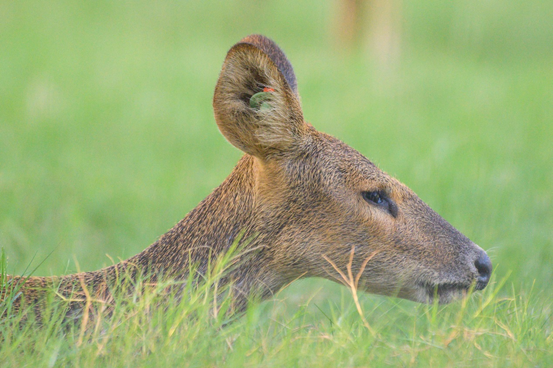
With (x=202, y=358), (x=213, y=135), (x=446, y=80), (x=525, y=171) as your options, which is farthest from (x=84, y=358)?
(x=446, y=80)

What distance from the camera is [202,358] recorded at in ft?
9.25

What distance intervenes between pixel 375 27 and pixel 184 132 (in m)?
7.35

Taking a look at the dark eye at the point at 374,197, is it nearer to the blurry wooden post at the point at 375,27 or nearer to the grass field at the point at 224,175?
the grass field at the point at 224,175

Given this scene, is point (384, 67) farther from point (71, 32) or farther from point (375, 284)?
point (375, 284)

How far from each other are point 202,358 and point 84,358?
1.53 ft

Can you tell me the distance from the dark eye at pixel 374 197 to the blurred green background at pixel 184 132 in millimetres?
1369

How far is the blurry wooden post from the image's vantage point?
14.7 metres

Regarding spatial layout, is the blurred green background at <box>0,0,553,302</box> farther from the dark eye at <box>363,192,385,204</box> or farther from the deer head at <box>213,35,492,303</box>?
the dark eye at <box>363,192,385,204</box>

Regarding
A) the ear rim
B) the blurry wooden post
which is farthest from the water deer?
the blurry wooden post

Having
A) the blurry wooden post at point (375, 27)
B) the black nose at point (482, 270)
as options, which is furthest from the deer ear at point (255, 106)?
the blurry wooden post at point (375, 27)

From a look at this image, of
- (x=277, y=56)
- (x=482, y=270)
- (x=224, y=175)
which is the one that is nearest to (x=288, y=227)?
Answer: (x=482, y=270)

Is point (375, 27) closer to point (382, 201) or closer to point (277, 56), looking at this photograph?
point (277, 56)

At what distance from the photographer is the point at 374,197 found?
3588 millimetres

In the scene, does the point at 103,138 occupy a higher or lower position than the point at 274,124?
lower
